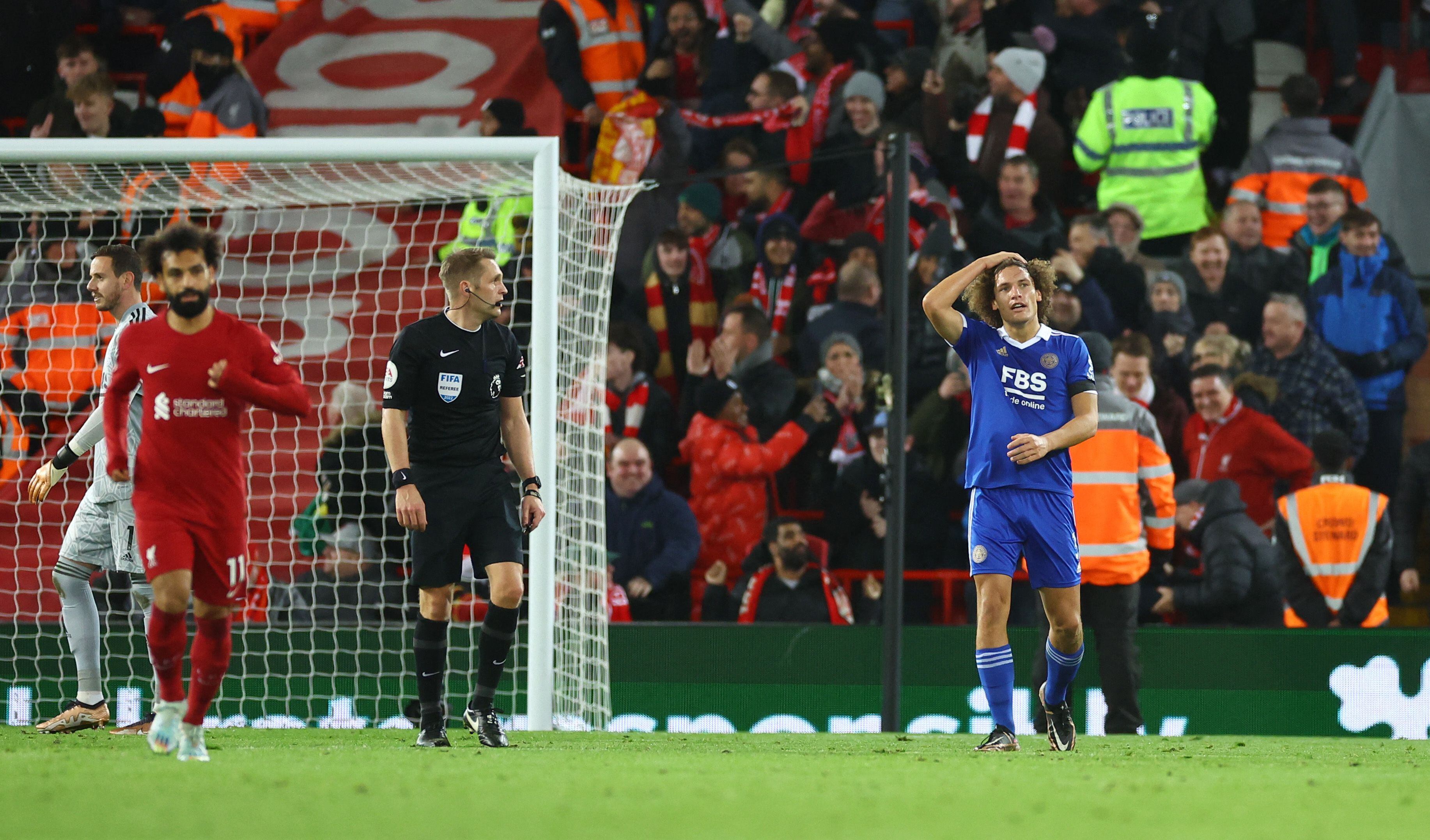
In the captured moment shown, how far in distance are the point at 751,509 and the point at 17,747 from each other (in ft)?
15.0

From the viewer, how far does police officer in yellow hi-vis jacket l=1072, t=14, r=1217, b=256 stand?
1007 centimetres

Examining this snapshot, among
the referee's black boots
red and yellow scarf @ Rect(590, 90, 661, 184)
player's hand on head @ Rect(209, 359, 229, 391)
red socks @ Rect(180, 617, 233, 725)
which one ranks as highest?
red and yellow scarf @ Rect(590, 90, 661, 184)

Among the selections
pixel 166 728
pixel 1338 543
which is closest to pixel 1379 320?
pixel 1338 543

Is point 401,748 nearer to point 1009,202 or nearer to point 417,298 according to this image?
point 417,298

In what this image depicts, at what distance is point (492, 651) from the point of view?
19.4 ft

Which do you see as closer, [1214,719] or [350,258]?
[1214,719]

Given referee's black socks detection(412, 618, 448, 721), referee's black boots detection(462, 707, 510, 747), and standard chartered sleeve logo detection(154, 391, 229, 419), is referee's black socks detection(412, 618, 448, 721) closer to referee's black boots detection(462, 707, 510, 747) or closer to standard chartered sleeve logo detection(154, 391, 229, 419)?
referee's black boots detection(462, 707, 510, 747)

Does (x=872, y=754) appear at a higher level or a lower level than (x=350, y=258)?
lower

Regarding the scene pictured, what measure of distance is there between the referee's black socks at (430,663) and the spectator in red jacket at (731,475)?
11.1ft

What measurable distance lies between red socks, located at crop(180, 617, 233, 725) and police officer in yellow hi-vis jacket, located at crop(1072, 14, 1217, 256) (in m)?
6.92

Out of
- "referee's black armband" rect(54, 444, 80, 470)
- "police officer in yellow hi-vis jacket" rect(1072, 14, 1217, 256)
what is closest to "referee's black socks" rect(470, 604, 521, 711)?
"referee's black armband" rect(54, 444, 80, 470)

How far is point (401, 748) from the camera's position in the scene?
5.55 metres

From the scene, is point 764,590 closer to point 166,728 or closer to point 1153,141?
point 1153,141

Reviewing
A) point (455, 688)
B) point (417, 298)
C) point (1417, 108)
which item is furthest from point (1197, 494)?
point (417, 298)
